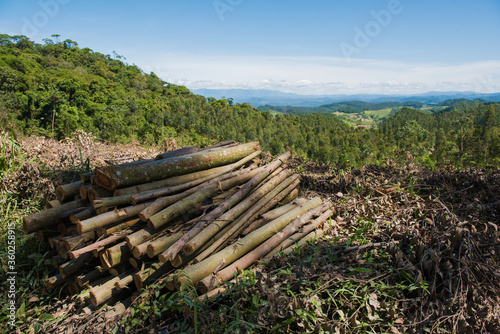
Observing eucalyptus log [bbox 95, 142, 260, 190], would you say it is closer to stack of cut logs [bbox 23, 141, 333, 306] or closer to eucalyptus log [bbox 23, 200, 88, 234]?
stack of cut logs [bbox 23, 141, 333, 306]

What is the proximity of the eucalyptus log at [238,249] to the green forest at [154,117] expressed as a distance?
83.6 feet

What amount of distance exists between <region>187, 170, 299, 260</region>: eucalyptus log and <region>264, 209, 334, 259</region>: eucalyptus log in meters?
0.57

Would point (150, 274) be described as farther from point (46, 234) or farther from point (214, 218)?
point (46, 234)

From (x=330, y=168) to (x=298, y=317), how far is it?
4318mm

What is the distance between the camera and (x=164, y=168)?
4016mm

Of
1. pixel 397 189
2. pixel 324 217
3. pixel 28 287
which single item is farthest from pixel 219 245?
pixel 397 189

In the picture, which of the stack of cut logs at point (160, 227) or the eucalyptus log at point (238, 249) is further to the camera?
the stack of cut logs at point (160, 227)

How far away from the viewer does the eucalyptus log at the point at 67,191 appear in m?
3.78

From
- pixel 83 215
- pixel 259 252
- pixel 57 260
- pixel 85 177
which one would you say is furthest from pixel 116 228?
pixel 259 252

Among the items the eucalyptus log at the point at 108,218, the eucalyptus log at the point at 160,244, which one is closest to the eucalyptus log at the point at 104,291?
the eucalyptus log at the point at 160,244

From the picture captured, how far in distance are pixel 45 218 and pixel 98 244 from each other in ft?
3.45

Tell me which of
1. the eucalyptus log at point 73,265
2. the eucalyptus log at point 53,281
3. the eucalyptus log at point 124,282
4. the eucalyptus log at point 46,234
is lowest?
the eucalyptus log at point 53,281

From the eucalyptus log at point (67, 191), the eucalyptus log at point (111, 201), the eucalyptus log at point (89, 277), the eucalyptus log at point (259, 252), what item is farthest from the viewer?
the eucalyptus log at point (67, 191)

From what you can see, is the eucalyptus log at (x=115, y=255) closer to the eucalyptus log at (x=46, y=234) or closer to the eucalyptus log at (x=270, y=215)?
the eucalyptus log at (x=46, y=234)
